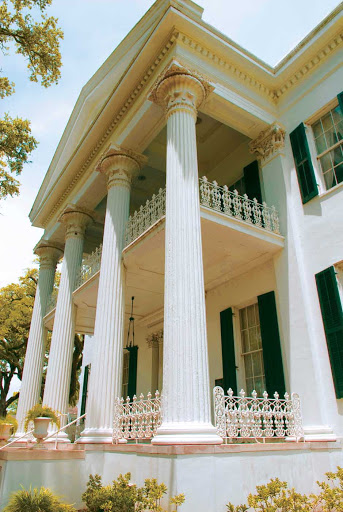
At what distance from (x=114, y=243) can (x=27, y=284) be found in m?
15.6

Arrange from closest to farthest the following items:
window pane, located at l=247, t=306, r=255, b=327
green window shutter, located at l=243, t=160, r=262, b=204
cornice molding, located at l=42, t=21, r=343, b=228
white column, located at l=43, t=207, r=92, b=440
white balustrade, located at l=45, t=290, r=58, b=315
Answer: cornice molding, located at l=42, t=21, r=343, b=228
window pane, located at l=247, t=306, r=255, b=327
green window shutter, located at l=243, t=160, r=262, b=204
white column, located at l=43, t=207, r=92, b=440
white balustrade, located at l=45, t=290, r=58, b=315

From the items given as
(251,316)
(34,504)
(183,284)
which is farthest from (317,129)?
(34,504)

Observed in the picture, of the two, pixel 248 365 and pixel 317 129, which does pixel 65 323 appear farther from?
pixel 317 129

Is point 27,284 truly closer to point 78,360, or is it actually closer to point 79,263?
point 78,360

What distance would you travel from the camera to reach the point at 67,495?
7371 mm

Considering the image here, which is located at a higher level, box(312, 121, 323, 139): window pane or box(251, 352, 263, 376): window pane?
box(312, 121, 323, 139): window pane

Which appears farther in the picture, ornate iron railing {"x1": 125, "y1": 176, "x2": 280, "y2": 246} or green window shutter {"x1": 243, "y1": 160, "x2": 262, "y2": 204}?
green window shutter {"x1": 243, "y1": 160, "x2": 262, "y2": 204}

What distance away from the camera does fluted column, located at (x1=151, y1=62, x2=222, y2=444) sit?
6.13 metres

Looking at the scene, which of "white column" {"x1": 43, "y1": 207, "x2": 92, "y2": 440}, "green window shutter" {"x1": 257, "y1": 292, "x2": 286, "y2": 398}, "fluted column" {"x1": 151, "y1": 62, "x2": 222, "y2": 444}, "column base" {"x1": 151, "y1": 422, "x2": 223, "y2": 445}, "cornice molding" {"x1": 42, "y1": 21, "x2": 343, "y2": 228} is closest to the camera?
"column base" {"x1": 151, "y1": 422, "x2": 223, "y2": 445}

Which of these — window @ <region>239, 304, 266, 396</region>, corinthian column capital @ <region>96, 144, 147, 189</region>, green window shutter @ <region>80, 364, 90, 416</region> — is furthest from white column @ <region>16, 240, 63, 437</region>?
window @ <region>239, 304, 266, 396</region>

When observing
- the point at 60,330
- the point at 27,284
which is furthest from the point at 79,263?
the point at 27,284

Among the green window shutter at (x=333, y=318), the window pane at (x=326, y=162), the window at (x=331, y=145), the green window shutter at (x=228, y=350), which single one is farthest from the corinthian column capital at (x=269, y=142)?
the green window shutter at (x=228, y=350)

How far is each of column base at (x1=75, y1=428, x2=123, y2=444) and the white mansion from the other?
31mm

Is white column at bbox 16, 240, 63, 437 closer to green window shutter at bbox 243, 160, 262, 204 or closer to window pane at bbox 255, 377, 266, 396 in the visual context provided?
window pane at bbox 255, 377, 266, 396
